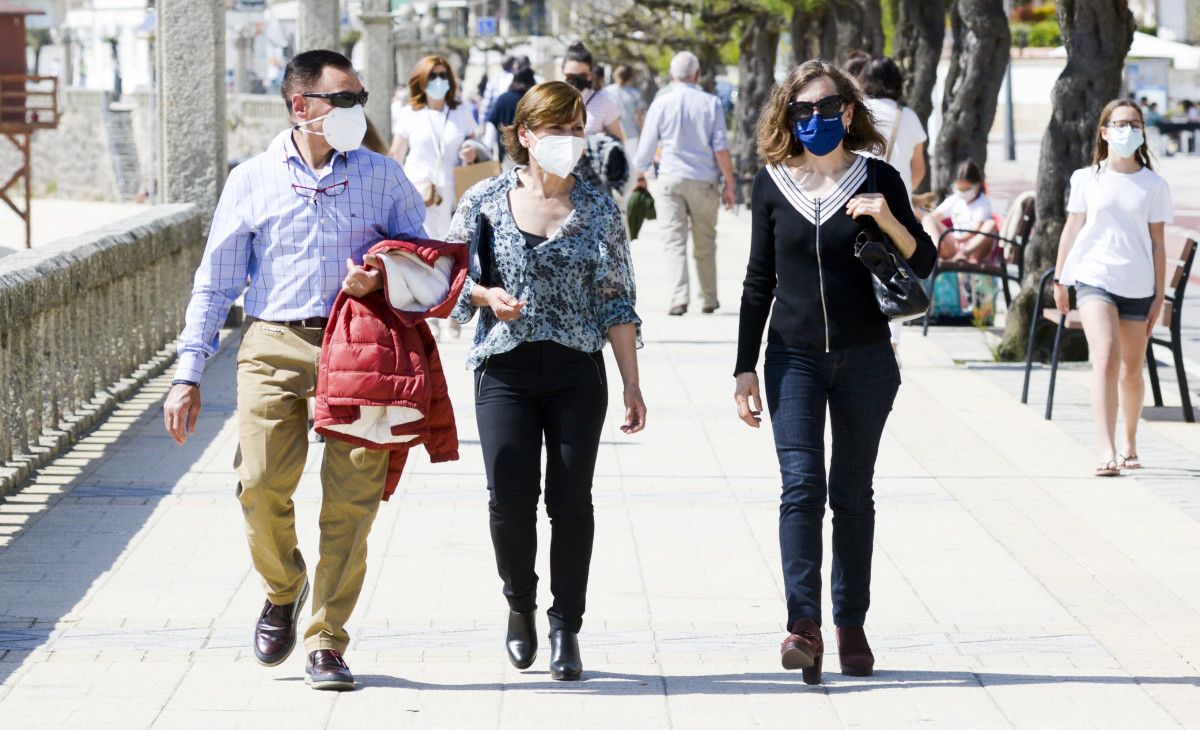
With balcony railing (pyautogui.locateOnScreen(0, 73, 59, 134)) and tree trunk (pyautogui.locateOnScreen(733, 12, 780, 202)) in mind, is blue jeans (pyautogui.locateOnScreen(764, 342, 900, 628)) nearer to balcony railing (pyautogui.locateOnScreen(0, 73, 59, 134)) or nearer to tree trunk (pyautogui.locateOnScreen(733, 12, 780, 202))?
tree trunk (pyautogui.locateOnScreen(733, 12, 780, 202))

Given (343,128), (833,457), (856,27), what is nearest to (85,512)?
(343,128)

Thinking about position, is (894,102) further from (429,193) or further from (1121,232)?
(1121,232)

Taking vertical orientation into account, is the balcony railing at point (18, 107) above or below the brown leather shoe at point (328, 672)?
above

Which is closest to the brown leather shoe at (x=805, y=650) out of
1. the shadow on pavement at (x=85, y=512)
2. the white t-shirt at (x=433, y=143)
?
the shadow on pavement at (x=85, y=512)

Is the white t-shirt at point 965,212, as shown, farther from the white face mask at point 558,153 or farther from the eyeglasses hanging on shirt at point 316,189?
the eyeglasses hanging on shirt at point 316,189

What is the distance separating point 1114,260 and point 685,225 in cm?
→ 689

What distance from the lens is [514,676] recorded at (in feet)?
18.8

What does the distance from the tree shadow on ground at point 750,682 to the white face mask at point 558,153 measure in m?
1.39

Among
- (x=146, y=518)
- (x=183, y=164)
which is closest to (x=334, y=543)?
(x=146, y=518)

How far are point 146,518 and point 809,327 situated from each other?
10.9 feet

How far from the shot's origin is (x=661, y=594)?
6.73 meters

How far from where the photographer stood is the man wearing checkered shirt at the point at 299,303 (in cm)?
552

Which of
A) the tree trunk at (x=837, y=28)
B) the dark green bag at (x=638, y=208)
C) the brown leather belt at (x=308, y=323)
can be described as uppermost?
the tree trunk at (x=837, y=28)

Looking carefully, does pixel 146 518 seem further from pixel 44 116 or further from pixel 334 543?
pixel 44 116
